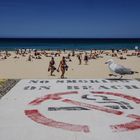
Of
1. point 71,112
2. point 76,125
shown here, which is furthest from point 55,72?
point 76,125

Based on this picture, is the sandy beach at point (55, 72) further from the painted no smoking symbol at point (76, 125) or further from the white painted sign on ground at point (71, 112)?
the painted no smoking symbol at point (76, 125)

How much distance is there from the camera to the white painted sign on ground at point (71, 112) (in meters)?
8.84

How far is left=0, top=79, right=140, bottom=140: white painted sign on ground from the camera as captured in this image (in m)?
8.84

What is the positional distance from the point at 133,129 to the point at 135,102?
3530 millimetres

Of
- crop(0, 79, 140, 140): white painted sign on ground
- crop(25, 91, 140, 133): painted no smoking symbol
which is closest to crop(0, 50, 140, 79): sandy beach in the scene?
crop(0, 79, 140, 140): white painted sign on ground

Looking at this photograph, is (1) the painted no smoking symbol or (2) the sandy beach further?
(2) the sandy beach

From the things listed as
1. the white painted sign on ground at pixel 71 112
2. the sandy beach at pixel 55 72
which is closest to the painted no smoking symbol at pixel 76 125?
the white painted sign on ground at pixel 71 112

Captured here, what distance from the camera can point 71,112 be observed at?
10977mm

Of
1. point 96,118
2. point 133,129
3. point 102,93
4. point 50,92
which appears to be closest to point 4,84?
point 50,92

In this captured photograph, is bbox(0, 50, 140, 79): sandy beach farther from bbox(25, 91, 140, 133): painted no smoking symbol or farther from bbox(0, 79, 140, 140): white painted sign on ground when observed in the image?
bbox(25, 91, 140, 133): painted no smoking symbol

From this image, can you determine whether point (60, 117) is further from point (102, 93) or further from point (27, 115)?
point (102, 93)

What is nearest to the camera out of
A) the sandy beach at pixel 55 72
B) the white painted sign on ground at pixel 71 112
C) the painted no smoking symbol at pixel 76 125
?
the white painted sign on ground at pixel 71 112

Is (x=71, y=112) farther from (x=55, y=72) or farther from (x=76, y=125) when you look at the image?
(x=55, y=72)

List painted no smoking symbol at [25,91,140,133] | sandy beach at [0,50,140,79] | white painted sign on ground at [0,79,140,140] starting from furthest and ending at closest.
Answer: sandy beach at [0,50,140,79]
painted no smoking symbol at [25,91,140,133]
white painted sign on ground at [0,79,140,140]
